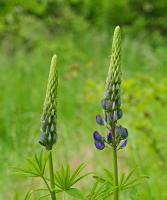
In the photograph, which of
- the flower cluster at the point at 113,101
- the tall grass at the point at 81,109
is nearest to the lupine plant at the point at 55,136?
the flower cluster at the point at 113,101

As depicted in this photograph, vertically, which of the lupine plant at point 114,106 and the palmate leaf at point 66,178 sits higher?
the lupine plant at point 114,106

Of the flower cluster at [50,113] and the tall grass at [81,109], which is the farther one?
the tall grass at [81,109]

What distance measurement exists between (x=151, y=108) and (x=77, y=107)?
0.87m

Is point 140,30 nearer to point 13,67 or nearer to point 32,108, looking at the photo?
point 13,67

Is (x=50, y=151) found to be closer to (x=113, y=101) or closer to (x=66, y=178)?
(x=66, y=178)

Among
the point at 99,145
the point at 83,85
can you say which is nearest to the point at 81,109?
the point at 83,85

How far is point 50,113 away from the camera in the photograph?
56.2 inches

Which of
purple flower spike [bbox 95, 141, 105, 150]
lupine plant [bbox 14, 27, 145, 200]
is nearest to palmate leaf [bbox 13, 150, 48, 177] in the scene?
lupine plant [bbox 14, 27, 145, 200]

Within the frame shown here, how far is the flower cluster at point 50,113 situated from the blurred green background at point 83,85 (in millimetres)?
276

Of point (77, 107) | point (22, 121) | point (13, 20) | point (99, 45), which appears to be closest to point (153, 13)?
point (99, 45)

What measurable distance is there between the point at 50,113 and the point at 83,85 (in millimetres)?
5690

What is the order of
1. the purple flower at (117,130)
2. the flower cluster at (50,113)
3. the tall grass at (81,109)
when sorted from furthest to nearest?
the tall grass at (81,109)
the purple flower at (117,130)
the flower cluster at (50,113)

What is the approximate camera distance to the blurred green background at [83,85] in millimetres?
3838

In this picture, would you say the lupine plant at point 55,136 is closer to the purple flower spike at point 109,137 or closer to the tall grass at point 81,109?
the purple flower spike at point 109,137
